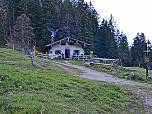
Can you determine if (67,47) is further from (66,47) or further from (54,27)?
(54,27)

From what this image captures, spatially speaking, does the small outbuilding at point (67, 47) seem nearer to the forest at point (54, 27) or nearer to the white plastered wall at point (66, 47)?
the white plastered wall at point (66, 47)

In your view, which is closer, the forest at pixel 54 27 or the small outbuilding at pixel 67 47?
the small outbuilding at pixel 67 47

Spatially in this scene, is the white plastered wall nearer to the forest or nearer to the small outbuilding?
the small outbuilding

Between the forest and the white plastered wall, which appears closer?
the white plastered wall

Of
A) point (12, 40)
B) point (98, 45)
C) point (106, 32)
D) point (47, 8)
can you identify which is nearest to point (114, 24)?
point (106, 32)

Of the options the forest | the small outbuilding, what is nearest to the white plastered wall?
Answer: the small outbuilding

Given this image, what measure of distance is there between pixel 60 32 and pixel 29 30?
49.3ft

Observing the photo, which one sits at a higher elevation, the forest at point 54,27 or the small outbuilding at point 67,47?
the forest at point 54,27

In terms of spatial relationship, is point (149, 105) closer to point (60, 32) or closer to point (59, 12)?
point (60, 32)

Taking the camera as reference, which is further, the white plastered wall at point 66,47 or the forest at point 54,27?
the forest at point 54,27

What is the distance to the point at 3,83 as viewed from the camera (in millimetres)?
6270

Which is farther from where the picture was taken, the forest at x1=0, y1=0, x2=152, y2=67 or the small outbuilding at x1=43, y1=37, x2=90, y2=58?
the forest at x1=0, y1=0, x2=152, y2=67

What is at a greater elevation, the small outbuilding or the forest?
the forest

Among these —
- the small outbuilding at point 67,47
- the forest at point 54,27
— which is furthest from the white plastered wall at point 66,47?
the forest at point 54,27
